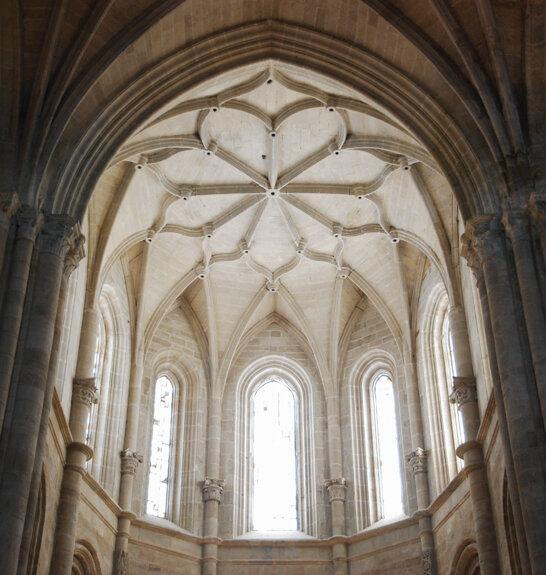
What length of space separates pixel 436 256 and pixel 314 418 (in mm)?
5656

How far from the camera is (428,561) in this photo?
20109 millimetres

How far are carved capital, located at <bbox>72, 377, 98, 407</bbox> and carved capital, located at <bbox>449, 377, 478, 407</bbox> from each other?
23.8 feet

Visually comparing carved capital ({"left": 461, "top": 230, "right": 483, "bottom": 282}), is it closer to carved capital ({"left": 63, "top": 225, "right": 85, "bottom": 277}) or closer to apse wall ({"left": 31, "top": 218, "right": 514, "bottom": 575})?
apse wall ({"left": 31, "top": 218, "right": 514, "bottom": 575})

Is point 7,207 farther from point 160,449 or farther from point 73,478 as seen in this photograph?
point 160,449

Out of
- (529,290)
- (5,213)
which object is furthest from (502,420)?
(5,213)

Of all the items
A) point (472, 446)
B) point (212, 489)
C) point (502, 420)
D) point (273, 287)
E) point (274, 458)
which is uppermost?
point (273, 287)

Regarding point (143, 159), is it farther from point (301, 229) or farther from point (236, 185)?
point (301, 229)

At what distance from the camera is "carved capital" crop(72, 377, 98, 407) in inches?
764

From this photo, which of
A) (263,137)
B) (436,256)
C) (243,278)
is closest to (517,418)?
(436,256)

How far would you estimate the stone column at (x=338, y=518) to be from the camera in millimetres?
21969

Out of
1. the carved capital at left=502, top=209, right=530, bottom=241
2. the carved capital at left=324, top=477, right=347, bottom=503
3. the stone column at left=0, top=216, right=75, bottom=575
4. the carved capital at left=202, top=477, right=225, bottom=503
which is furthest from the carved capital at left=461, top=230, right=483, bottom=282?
the carved capital at left=202, top=477, right=225, bottom=503

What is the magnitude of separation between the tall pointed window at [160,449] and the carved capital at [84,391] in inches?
158

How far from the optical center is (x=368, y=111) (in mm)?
19656

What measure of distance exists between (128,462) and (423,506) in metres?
6.53
